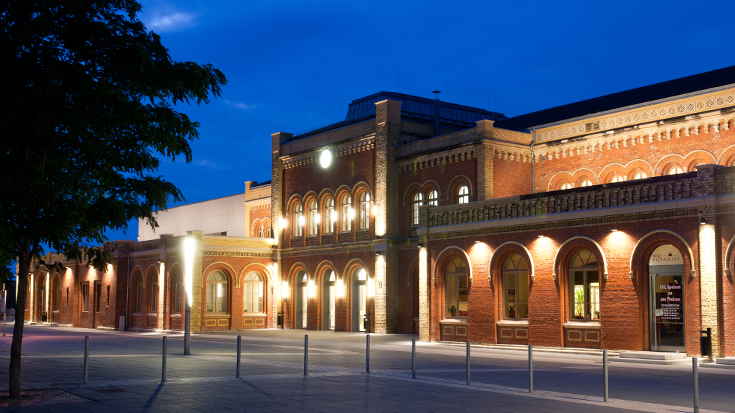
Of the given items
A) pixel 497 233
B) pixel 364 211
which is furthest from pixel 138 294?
pixel 497 233

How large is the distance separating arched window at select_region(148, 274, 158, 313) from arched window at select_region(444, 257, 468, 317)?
21089mm

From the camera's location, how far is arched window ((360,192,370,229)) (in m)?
37.3

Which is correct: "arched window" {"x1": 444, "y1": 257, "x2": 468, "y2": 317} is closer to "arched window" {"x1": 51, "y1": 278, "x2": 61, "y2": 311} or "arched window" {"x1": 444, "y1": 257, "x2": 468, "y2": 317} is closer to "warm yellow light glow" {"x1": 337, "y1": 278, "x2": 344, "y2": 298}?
"warm yellow light glow" {"x1": 337, "y1": 278, "x2": 344, "y2": 298}

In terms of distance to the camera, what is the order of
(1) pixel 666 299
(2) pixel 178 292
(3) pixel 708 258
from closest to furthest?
(3) pixel 708 258 → (1) pixel 666 299 → (2) pixel 178 292

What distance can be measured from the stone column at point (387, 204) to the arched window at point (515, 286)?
972 cm

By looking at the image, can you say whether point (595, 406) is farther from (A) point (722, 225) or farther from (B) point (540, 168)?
(B) point (540, 168)

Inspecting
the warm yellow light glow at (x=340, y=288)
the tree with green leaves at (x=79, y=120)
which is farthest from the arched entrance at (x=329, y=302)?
the tree with green leaves at (x=79, y=120)

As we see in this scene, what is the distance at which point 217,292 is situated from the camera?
1601 inches

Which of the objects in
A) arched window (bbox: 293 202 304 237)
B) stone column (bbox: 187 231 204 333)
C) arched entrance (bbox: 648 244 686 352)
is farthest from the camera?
arched window (bbox: 293 202 304 237)

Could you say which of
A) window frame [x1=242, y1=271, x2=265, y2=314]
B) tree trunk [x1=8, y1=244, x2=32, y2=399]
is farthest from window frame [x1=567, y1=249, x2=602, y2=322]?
window frame [x1=242, y1=271, x2=265, y2=314]

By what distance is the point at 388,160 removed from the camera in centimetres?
3588

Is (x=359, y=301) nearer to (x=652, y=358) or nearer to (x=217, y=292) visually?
(x=217, y=292)

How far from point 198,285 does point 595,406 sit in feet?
99.7

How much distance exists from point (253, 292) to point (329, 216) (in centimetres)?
673
